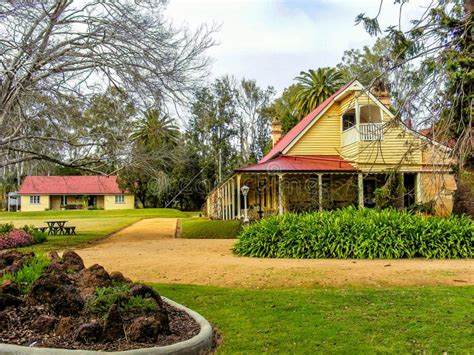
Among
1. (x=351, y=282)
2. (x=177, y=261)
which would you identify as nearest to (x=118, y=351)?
(x=351, y=282)

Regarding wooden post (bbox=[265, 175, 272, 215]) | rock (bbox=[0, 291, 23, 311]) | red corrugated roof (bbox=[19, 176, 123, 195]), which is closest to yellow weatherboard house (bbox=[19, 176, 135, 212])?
red corrugated roof (bbox=[19, 176, 123, 195])

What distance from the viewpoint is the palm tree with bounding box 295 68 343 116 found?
149 feet

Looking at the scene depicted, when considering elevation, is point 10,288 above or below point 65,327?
above

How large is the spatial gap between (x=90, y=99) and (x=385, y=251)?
11.0 metres

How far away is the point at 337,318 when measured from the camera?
621 cm

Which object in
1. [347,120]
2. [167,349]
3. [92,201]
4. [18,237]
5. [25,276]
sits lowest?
[167,349]

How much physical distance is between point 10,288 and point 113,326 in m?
1.56

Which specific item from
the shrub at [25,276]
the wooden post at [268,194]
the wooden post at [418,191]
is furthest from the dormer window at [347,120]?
the shrub at [25,276]

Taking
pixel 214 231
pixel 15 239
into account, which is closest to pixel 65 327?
pixel 15 239

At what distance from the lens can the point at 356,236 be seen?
1316 centimetres

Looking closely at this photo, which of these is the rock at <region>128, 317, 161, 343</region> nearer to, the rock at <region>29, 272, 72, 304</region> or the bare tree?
the rock at <region>29, 272, 72, 304</region>

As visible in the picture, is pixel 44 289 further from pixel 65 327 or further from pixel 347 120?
pixel 347 120

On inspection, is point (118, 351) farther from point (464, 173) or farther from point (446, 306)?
point (446, 306)

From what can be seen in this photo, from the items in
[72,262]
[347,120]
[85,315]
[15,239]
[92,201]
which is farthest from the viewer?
[92,201]
